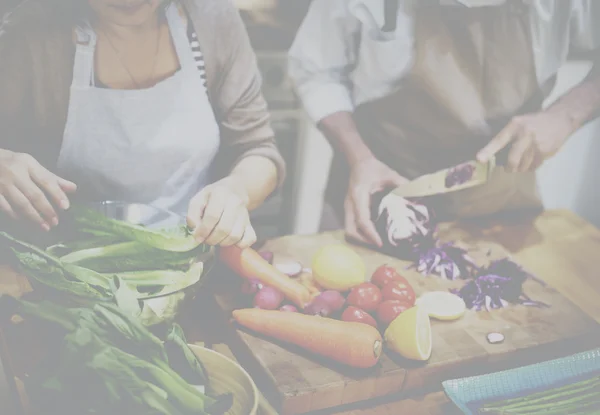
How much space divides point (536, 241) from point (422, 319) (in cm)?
51

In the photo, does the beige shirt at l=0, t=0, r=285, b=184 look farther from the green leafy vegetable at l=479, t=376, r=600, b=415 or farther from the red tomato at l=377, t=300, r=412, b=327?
the green leafy vegetable at l=479, t=376, r=600, b=415

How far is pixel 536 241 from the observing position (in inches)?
54.0

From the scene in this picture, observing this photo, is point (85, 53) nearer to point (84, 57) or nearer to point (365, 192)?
point (84, 57)

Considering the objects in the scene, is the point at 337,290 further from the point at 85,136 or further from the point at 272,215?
the point at 85,136

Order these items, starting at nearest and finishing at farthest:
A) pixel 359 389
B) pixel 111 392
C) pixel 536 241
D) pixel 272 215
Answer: pixel 111 392
pixel 359 389
pixel 272 215
pixel 536 241

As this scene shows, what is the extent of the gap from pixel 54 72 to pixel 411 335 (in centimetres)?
65

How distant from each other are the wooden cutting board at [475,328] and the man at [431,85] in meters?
0.14

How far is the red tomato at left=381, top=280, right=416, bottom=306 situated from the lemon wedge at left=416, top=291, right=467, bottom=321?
2 centimetres

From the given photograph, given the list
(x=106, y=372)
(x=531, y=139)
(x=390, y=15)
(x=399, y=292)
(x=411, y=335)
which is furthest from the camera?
(x=531, y=139)

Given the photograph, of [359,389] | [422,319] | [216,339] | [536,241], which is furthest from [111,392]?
[536,241]

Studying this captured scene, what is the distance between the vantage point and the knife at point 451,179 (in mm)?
1261

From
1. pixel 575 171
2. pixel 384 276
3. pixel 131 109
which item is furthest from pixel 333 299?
pixel 575 171

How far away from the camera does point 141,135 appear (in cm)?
99

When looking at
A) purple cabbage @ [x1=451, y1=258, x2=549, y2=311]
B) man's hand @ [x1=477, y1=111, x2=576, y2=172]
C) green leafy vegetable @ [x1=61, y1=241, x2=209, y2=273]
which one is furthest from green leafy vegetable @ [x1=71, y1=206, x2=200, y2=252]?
man's hand @ [x1=477, y1=111, x2=576, y2=172]
